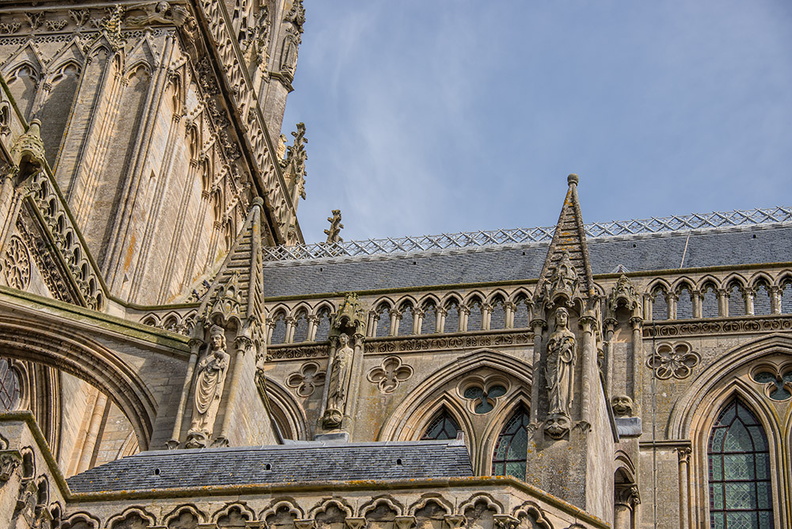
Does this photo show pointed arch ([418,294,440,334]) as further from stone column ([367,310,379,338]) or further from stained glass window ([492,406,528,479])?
stained glass window ([492,406,528,479])

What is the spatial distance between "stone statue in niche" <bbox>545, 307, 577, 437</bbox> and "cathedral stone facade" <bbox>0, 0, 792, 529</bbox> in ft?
0.09

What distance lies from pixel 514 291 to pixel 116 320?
6789mm

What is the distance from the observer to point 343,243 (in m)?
29.0

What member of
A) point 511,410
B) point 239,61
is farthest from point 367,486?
point 239,61

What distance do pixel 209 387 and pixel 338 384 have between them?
17.2 feet

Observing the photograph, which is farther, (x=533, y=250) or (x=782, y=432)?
(x=533, y=250)

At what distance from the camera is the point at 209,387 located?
1741cm

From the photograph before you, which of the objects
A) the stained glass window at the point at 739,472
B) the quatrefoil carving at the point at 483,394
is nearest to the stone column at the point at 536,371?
the stained glass window at the point at 739,472

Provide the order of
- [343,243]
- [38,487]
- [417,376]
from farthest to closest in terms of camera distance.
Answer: [343,243] < [417,376] < [38,487]

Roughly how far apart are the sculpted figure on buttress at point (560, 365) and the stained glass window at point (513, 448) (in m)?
4.89

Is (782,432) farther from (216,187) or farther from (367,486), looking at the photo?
(216,187)

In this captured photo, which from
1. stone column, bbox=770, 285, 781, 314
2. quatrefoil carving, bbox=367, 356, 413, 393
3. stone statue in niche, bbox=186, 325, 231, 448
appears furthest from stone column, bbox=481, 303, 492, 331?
stone statue in niche, bbox=186, 325, 231, 448

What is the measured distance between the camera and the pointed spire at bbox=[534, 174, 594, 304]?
17.1 m

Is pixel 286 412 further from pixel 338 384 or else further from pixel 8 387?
pixel 8 387
